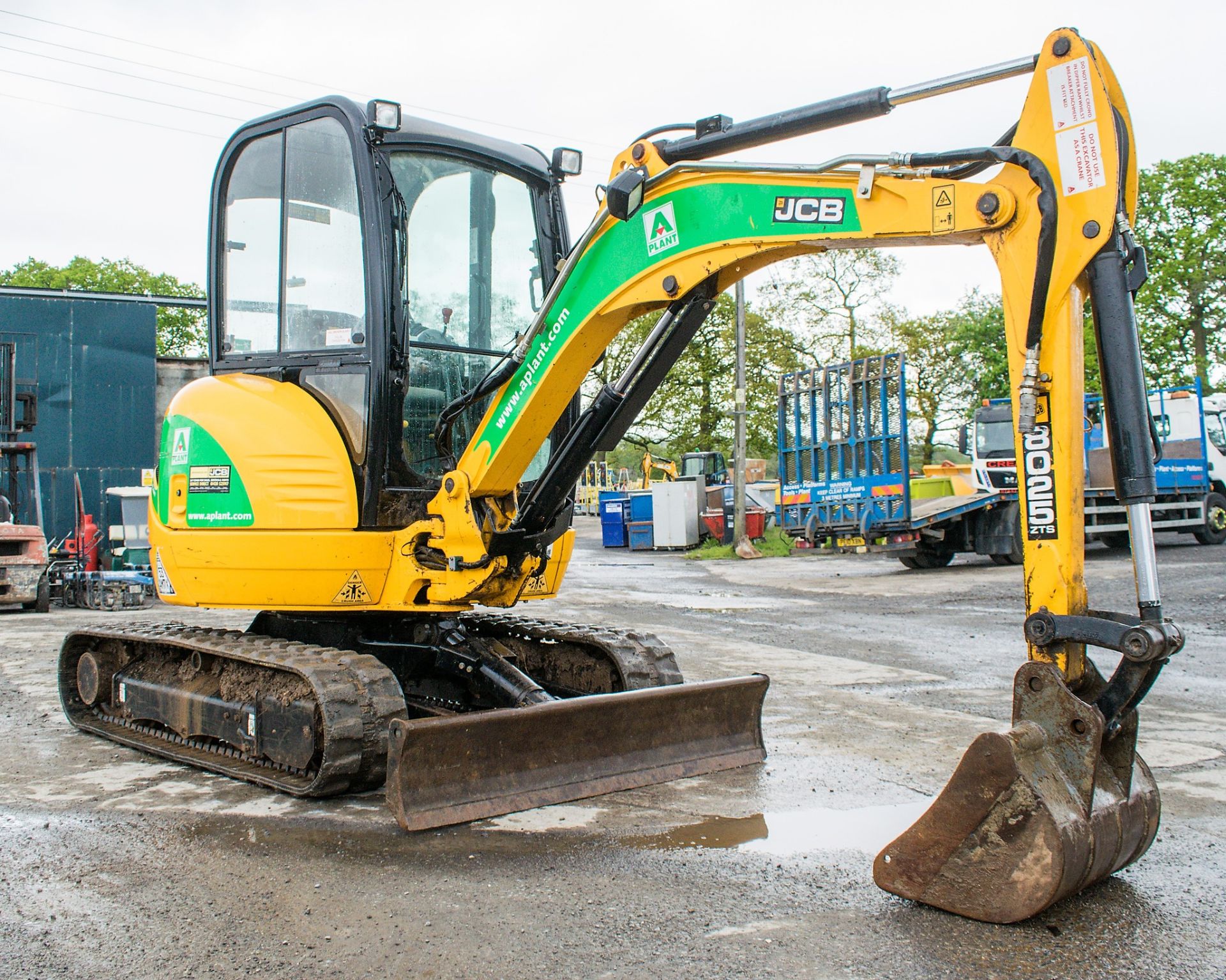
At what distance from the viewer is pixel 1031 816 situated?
3.37 metres

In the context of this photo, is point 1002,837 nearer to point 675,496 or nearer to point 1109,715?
point 1109,715

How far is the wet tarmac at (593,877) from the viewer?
3271mm

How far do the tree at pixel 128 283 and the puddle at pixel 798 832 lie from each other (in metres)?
58.1

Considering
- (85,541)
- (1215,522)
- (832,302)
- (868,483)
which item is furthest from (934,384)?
(85,541)

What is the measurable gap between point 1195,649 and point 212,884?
8.66 metres

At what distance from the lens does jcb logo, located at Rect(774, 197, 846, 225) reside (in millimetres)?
3996

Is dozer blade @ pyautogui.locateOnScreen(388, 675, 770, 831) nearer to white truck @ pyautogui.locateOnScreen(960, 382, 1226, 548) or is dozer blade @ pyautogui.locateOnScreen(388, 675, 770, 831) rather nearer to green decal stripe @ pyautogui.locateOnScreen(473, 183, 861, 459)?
green decal stripe @ pyautogui.locateOnScreen(473, 183, 861, 459)

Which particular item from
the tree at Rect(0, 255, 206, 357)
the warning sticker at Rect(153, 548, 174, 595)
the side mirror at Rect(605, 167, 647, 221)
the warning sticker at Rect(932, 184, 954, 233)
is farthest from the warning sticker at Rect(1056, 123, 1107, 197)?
the tree at Rect(0, 255, 206, 357)

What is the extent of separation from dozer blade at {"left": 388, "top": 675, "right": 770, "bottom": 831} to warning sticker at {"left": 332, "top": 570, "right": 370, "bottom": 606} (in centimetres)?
75

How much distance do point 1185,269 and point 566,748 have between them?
148ft

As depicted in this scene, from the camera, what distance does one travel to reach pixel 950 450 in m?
59.2

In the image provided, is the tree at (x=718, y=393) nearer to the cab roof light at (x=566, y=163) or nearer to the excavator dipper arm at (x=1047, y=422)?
the cab roof light at (x=566, y=163)

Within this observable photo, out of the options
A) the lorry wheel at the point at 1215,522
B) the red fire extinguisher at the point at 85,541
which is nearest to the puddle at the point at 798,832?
the red fire extinguisher at the point at 85,541

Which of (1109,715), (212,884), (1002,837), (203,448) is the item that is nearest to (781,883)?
(1002,837)
